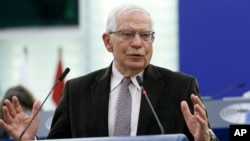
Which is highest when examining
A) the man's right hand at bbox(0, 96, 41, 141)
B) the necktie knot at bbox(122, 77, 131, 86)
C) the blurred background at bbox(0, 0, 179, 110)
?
the necktie knot at bbox(122, 77, 131, 86)

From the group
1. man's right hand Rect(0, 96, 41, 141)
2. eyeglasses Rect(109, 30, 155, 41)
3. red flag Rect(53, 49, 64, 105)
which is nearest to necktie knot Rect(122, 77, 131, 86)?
eyeglasses Rect(109, 30, 155, 41)

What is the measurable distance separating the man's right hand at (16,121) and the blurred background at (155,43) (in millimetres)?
1924

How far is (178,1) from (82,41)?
2310 millimetres

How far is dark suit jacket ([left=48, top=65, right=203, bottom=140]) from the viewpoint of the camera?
5961 millimetres

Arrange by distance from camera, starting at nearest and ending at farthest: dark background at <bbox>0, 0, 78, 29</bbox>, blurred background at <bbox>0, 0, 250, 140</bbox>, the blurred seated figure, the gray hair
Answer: the gray hair, the blurred seated figure, blurred background at <bbox>0, 0, 250, 140</bbox>, dark background at <bbox>0, 0, 78, 29</bbox>

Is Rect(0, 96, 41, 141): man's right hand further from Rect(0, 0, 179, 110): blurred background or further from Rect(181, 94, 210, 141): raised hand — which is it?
Rect(0, 0, 179, 110): blurred background

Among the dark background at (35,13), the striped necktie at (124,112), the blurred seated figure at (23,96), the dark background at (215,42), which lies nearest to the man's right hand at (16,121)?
the striped necktie at (124,112)

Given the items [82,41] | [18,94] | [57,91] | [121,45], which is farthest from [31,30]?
[121,45]

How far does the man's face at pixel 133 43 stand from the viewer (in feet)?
19.7

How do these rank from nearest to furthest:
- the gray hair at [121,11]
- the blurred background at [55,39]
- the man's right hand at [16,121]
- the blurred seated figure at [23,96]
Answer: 1. the man's right hand at [16,121]
2. the gray hair at [121,11]
3. the blurred seated figure at [23,96]
4. the blurred background at [55,39]

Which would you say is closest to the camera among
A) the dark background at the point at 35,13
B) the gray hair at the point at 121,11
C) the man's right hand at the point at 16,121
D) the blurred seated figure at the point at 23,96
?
the man's right hand at the point at 16,121

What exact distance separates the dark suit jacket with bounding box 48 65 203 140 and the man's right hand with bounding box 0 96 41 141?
284 millimetres

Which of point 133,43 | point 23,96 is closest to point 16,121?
point 133,43

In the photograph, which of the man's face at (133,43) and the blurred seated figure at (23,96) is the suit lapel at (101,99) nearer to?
the man's face at (133,43)
